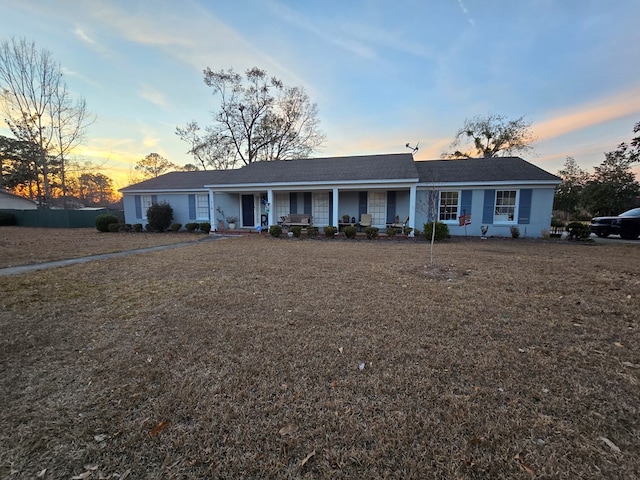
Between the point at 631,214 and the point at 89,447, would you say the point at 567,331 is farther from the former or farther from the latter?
the point at 631,214

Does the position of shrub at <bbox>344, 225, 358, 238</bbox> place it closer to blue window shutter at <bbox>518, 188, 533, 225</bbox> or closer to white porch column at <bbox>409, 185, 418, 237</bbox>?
white porch column at <bbox>409, 185, 418, 237</bbox>

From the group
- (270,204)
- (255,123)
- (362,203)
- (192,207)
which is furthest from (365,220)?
(255,123)

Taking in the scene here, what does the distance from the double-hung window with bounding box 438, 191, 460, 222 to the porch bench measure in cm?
684

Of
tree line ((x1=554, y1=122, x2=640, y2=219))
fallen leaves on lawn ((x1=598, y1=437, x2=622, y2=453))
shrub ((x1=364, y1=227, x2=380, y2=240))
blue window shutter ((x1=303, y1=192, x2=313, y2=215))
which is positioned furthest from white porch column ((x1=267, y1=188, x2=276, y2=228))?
tree line ((x1=554, y1=122, x2=640, y2=219))

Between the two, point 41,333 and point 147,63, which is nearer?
point 41,333

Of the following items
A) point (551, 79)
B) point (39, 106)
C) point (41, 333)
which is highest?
point (39, 106)

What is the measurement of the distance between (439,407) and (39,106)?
3640cm

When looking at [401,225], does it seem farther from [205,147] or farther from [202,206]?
[205,147]

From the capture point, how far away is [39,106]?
78.0 ft

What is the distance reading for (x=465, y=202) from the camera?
43.0 ft

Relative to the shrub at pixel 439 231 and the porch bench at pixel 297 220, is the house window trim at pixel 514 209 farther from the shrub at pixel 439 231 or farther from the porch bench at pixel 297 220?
the porch bench at pixel 297 220

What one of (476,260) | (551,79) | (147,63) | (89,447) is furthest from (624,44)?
(147,63)

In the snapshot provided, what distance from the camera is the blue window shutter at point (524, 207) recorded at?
1241 cm

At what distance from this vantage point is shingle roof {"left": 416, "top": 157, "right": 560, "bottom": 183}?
12367 mm
